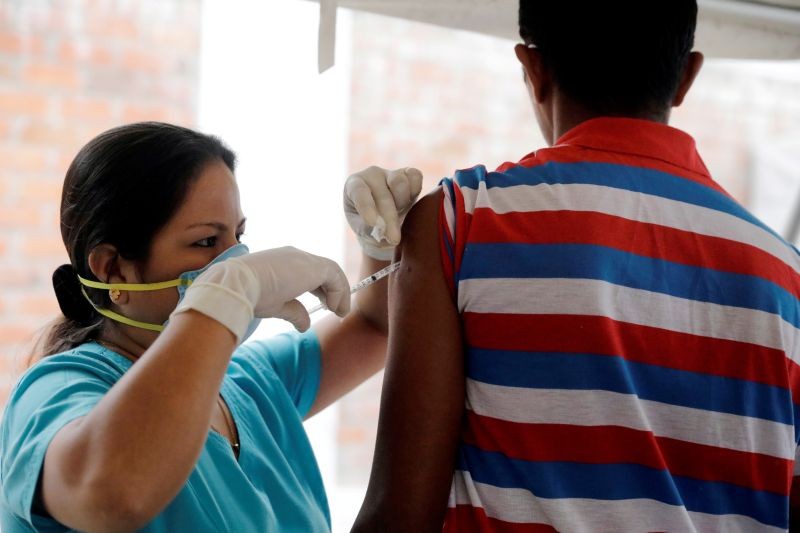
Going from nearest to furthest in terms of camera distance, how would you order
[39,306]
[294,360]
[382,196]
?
1. [382,196]
2. [294,360]
3. [39,306]

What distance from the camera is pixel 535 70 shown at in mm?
1187

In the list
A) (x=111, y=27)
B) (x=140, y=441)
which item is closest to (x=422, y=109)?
(x=111, y=27)

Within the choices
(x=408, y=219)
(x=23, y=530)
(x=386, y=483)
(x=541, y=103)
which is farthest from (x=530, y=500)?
(x=23, y=530)

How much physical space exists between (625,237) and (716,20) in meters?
0.87

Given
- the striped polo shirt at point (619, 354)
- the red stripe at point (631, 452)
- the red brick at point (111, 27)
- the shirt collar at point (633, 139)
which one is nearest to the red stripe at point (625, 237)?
the striped polo shirt at point (619, 354)

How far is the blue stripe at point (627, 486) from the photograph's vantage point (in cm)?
103

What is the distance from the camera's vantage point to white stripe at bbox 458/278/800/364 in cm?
102

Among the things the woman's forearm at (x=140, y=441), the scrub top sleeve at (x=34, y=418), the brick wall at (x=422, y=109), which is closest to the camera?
the woman's forearm at (x=140, y=441)

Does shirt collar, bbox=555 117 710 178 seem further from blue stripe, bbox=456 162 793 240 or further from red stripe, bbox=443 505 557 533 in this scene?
red stripe, bbox=443 505 557 533

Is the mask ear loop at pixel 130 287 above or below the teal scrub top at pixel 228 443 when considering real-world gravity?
above

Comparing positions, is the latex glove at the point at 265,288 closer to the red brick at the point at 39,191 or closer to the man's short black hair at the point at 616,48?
the man's short black hair at the point at 616,48

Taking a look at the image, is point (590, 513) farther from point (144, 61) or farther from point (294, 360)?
point (144, 61)

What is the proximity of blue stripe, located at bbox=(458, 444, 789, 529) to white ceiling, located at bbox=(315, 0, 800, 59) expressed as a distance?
860 millimetres

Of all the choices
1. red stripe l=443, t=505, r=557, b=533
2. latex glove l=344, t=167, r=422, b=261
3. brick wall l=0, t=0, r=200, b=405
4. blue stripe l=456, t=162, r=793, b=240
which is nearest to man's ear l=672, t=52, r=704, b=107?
blue stripe l=456, t=162, r=793, b=240
